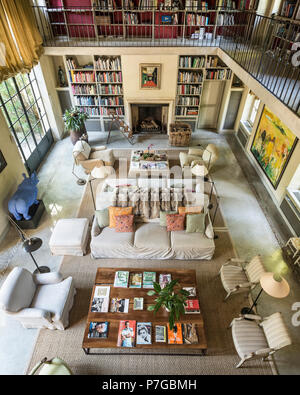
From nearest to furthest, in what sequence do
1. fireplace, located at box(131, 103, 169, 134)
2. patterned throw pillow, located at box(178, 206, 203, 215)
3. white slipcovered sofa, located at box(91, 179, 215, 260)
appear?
white slipcovered sofa, located at box(91, 179, 215, 260) < patterned throw pillow, located at box(178, 206, 203, 215) < fireplace, located at box(131, 103, 169, 134)

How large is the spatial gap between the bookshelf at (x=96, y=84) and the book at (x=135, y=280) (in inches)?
233

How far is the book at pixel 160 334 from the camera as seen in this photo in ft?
10.7

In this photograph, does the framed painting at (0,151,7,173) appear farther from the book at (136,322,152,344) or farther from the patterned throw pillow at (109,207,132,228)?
the book at (136,322,152,344)

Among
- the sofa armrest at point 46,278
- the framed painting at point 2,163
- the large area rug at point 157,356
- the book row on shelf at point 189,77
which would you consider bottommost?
the large area rug at point 157,356

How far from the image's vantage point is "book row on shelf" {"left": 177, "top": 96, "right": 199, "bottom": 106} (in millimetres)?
7980

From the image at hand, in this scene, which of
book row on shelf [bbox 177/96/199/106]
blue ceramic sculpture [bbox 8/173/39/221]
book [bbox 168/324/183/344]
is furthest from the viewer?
book row on shelf [bbox 177/96/199/106]

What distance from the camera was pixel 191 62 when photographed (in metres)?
7.41

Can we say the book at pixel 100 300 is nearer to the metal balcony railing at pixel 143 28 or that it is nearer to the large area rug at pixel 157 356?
the large area rug at pixel 157 356

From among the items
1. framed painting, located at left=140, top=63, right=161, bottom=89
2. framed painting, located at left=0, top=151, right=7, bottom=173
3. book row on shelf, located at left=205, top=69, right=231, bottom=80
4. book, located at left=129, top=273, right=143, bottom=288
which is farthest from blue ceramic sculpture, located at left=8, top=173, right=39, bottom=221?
book row on shelf, located at left=205, top=69, right=231, bottom=80

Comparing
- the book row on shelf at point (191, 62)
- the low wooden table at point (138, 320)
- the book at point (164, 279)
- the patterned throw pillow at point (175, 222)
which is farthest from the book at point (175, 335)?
the book row on shelf at point (191, 62)

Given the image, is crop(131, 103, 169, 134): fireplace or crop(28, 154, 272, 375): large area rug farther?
crop(131, 103, 169, 134): fireplace

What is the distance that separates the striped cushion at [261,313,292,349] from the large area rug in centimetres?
55

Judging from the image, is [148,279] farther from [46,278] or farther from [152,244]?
[46,278]
